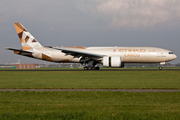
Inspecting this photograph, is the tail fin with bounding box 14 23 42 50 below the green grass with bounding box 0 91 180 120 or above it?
above

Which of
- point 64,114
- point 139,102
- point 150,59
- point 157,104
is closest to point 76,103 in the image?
point 64,114

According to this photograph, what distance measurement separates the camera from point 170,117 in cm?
846

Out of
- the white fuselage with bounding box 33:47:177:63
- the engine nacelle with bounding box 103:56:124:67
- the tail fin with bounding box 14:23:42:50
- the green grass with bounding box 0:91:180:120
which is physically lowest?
the green grass with bounding box 0:91:180:120

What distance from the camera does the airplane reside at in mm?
41881

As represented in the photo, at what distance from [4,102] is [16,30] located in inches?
1533

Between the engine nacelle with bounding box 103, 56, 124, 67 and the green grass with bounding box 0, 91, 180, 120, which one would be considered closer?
the green grass with bounding box 0, 91, 180, 120

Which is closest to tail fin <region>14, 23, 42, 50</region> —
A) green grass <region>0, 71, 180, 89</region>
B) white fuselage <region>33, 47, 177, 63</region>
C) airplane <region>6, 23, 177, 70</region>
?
airplane <region>6, 23, 177, 70</region>

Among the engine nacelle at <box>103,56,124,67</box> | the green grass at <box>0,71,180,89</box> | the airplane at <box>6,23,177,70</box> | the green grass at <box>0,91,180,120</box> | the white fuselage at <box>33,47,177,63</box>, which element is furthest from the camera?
the white fuselage at <box>33,47,177,63</box>

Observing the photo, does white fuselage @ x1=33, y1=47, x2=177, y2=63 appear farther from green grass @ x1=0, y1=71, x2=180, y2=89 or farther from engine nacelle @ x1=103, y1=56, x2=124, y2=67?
green grass @ x1=0, y1=71, x2=180, y2=89

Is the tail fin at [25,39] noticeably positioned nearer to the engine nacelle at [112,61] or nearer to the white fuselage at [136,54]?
the white fuselage at [136,54]

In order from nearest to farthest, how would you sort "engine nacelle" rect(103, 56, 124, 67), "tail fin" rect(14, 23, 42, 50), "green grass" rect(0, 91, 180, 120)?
"green grass" rect(0, 91, 180, 120) → "engine nacelle" rect(103, 56, 124, 67) → "tail fin" rect(14, 23, 42, 50)

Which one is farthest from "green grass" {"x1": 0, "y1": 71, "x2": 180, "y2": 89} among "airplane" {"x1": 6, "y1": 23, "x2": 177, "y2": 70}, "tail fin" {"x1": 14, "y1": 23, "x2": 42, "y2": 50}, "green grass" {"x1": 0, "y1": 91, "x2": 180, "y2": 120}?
"tail fin" {"x1": 14, "y1": 23, "x2": 42, "y2": 50}

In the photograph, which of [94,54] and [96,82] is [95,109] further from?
[94,54]

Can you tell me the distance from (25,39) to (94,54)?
15.4m
